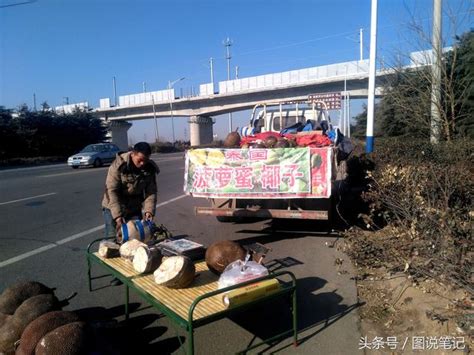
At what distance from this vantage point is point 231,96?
42.5 metres

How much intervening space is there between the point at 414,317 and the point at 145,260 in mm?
2601

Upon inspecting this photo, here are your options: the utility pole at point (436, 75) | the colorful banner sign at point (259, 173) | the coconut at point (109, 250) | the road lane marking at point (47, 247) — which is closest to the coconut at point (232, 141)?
the colorful banner sign at point (259, 173)

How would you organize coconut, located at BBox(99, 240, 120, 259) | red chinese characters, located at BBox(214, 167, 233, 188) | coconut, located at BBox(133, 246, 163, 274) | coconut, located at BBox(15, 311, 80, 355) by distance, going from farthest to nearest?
red chinese characters, located at BBox(214, 167, 233, 188), coconut, located at BBox(99, 240, 120, 259), coconut, located at BBox(133, 246, 163, 274), coconut, located at BBox(15, 311, 80, 355)

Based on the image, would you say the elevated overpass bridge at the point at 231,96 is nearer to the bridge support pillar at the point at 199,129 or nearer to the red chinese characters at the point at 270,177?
the bridge support pillar at the point at 199,129

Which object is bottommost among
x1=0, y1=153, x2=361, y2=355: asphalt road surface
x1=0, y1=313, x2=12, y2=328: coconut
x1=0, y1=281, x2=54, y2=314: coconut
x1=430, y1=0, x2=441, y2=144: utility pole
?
x1=0, y1=153, x2=361, y2=355: asphalt road surface

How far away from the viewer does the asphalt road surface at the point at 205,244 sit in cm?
343

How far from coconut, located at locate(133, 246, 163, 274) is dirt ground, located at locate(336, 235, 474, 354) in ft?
6.45

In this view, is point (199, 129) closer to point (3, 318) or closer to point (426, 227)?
point (426, 227)

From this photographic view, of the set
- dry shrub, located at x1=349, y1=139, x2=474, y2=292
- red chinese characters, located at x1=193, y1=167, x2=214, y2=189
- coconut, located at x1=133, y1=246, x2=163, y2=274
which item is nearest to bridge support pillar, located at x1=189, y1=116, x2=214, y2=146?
red chinese characters, located at x1=193, y1=167, x2=214, y2=189

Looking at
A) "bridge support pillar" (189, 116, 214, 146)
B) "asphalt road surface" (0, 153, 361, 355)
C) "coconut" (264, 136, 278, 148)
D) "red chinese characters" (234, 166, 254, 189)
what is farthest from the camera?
"bridge support pillar" (189, 116, 214, 146)

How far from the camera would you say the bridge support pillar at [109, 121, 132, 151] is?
58309mm

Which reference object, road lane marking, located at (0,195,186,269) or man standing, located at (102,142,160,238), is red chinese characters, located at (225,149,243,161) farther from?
road lane marking, located at (0,195,186,269)

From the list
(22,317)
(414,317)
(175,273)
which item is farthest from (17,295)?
(414,317)

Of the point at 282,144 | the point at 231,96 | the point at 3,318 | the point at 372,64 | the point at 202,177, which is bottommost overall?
the point at 3,318
